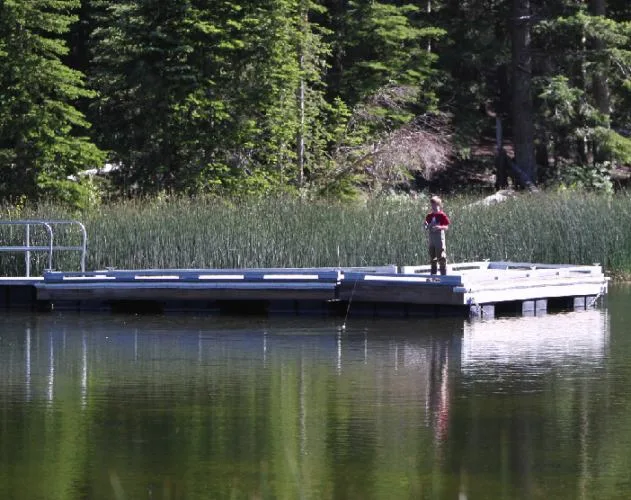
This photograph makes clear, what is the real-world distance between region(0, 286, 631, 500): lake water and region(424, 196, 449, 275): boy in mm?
1512

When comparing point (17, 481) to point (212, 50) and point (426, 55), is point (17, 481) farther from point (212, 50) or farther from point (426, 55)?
point (426, 55)

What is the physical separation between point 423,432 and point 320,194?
23403 mm

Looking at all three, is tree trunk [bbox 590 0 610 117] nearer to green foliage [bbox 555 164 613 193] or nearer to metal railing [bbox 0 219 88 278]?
green foliage [bbox 555 164 613 193]

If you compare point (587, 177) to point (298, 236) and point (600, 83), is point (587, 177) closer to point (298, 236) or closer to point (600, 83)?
point (600, 83)

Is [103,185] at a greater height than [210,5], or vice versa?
[210,5]

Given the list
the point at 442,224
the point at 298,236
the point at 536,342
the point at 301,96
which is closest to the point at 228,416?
the point at 536,342

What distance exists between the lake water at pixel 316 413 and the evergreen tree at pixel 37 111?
39.8 feet

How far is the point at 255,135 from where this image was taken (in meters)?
34.2

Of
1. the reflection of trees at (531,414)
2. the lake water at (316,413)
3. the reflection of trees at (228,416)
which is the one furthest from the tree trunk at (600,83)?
the reflection of trees at (228,416)

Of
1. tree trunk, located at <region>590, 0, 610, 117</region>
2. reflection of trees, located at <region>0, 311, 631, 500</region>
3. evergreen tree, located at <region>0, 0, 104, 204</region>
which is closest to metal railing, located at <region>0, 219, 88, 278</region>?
reflection of trees, located at <region>0, 311, 631, 500</region>

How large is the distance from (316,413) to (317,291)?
8.36 m

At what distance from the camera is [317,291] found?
20734 millimetres

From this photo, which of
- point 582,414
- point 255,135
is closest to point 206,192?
point 255,135

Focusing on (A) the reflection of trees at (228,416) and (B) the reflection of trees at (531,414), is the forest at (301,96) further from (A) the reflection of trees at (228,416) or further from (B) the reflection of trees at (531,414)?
(B) the reflection of trees at (531,414)
